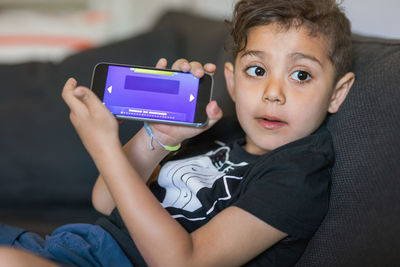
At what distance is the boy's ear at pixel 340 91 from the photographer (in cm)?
88

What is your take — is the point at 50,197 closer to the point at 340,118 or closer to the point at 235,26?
the point at 235,26

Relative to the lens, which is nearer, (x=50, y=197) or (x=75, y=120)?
(x=75, y=120)

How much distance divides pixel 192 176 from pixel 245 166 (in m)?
0.12

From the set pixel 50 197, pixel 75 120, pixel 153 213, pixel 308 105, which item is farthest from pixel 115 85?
pixel 50 197

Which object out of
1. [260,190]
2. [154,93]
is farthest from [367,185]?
[154,93]

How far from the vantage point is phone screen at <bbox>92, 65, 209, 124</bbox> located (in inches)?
32.1

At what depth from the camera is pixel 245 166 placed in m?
0.87

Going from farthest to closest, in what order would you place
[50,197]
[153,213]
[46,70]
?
[46,70] → [50,197] → [153,213]

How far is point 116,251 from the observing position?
83 cm

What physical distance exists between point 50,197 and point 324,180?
1.05 meters

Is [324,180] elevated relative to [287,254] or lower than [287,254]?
elevated

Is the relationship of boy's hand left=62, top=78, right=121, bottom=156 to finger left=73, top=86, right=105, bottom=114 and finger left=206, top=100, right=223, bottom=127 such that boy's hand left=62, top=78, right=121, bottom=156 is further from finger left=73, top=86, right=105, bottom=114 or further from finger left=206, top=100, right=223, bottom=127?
finger left=206, top=100, right=223, bottom=127

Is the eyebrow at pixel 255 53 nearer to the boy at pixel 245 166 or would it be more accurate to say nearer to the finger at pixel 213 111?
the boy at pixel 245 166

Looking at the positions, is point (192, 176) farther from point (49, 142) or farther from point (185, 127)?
point (49, 142)
